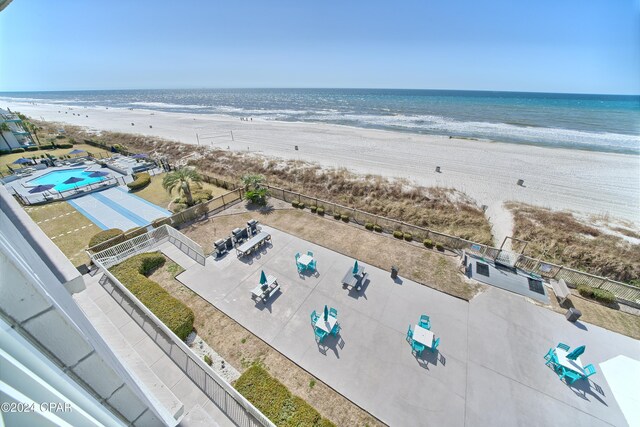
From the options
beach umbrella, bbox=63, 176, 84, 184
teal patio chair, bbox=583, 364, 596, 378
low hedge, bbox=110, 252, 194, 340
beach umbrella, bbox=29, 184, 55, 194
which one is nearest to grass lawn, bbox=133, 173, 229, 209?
beach umbrella, bbox=63, 176, 84, 184

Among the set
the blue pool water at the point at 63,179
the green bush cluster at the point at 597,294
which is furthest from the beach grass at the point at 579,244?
the blue pool water at the point at 63,179

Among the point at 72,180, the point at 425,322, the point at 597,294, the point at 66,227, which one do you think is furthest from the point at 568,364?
the point at 72,180

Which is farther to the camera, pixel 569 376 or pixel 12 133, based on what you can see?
pixel 12 133

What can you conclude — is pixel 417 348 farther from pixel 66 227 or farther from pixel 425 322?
pixel 66 227

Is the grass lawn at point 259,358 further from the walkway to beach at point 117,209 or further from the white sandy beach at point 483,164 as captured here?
the white sandy beach at point 483,164

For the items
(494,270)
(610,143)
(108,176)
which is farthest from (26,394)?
(610,143)

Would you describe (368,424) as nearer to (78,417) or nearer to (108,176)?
(78,417)

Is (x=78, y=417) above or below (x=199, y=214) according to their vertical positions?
above
